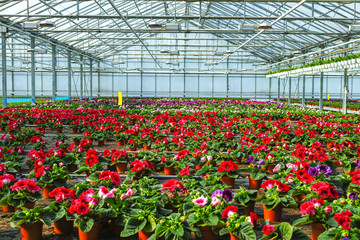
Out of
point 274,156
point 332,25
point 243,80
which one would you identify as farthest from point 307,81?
point 274,156

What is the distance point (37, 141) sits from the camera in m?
5.73

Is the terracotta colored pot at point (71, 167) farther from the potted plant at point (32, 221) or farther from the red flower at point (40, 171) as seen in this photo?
the potted plant at point (32, 221)

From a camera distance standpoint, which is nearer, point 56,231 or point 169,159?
point 56,231

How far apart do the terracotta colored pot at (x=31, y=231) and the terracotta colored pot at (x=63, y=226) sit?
0.15 metres

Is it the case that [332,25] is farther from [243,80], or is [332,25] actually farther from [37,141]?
[243,80]

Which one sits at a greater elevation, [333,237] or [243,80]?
[243,80]

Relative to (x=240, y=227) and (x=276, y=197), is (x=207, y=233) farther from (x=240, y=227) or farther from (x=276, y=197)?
(x=276, y=197)

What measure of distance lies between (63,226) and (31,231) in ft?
0.81

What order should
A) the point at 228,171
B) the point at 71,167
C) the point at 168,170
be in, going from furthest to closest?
the point at 71,167
the point at 168,170
the point at 228,171

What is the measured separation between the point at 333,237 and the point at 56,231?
2.12 meters

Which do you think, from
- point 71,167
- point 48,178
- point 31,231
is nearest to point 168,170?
point 71,167

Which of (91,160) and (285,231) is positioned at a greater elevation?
(91,160)

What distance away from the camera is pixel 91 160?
4.05 metres

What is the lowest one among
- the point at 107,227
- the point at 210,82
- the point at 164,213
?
the point at 107,227
